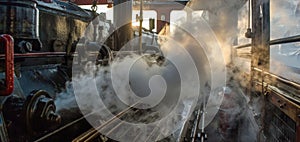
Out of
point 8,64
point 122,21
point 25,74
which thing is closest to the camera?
point 8,64

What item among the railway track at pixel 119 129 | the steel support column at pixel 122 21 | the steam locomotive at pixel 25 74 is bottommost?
the railway track at pixel 119 129

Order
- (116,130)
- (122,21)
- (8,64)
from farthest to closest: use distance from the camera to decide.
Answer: (122,21) < (116,130) < (8,64)

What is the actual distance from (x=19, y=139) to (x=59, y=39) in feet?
4.69

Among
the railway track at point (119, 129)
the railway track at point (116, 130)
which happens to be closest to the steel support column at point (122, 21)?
the railway track at point (119, 129)

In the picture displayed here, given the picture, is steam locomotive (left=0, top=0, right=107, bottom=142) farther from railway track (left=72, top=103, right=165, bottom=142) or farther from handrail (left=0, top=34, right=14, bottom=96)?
railway track (left=72, top=103, right=165, bottom=142)

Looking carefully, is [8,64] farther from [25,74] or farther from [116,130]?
[116,130]

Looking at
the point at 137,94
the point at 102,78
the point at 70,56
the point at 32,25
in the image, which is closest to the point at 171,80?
the point at 137,94

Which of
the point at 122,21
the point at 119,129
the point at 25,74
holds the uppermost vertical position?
the point at 122,21

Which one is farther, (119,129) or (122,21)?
(122,21)

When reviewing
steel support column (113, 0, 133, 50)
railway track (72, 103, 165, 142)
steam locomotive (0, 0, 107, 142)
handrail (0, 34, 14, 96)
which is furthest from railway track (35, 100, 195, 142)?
steel support column (113, 0, 133, 50)

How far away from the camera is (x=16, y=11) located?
228 cm

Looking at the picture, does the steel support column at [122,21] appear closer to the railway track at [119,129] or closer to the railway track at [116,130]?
the railway track at [119,129]

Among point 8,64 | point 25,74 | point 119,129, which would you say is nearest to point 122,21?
point 119,129

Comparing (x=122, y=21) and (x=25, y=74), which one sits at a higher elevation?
(x=122, y=21)
